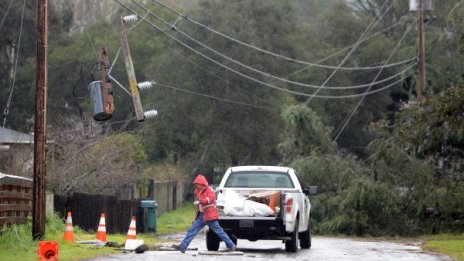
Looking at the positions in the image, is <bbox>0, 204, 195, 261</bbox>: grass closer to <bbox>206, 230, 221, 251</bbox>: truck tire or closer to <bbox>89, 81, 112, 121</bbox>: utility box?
<bbox>206, 230, 221, 251</bbox>: truck tire

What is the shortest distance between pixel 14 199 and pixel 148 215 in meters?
11.2

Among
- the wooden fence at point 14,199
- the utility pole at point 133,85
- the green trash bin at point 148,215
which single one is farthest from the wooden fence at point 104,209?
the wooden fence at point 14,199

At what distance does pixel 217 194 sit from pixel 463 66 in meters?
39.0

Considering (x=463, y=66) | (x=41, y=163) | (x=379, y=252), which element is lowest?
(x=379, y=252)

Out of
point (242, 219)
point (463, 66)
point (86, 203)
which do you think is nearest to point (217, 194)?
point (242, 219)

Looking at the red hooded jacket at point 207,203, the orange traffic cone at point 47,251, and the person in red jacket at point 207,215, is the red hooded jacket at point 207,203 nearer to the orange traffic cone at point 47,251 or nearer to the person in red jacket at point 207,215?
the person in red jacket at point 207,215

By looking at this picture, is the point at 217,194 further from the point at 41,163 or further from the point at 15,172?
the point at 15,172

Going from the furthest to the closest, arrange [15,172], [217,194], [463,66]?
[463,66] → [15,172] → [217,194]

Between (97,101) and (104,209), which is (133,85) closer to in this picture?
(104,209)

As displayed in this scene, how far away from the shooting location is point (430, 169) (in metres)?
33.8

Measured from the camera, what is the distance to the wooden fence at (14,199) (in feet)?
70.5

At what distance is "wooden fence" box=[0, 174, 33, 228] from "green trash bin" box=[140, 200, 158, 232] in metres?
8.62

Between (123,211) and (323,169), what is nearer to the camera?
(123,211)

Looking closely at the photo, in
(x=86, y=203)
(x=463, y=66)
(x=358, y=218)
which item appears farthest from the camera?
(x=463, y=66)
